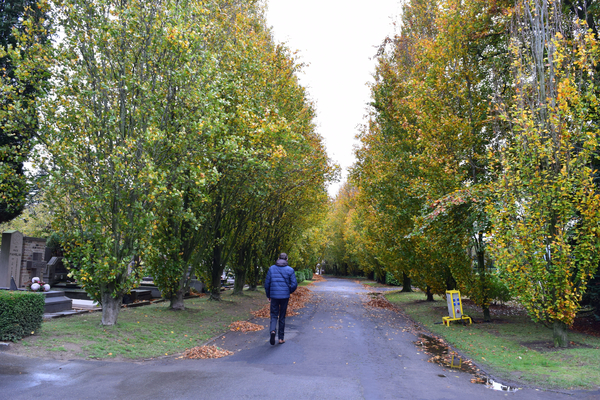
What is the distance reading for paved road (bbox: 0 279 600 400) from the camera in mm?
5227

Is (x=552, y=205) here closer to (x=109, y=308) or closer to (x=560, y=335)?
(x=560, y=335)

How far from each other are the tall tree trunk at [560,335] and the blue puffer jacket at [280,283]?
5960 mm

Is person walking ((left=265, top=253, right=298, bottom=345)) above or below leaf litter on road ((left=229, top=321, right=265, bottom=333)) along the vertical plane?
above

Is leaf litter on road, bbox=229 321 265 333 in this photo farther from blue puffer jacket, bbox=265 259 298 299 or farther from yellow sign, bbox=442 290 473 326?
yellow sign, bbox=442 290 473 326

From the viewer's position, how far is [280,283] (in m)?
8.74

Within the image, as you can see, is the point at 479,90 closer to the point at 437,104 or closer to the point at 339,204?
the point at 437,104

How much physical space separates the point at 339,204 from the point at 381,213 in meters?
35.7

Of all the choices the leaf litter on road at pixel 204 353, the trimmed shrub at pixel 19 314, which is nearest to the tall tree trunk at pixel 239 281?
the leaf litter on road at pixel 204 353

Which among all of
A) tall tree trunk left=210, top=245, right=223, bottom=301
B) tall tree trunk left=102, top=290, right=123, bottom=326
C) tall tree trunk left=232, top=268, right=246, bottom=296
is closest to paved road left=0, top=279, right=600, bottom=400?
tall tree trunk left=102, top=290, right=123, bottom=326

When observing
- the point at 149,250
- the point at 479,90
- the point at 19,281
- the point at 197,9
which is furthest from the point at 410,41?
the point at 19,281

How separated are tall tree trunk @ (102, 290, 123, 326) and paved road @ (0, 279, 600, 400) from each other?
2.70 meters

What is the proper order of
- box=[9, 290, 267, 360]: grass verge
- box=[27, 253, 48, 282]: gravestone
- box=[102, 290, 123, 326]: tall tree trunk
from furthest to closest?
box=[27, 253, 48, 282]: gravestone, box=[102, 290, 123, 326]: tall tree trunk, box=[9, 290, 267, 360]: grass verge

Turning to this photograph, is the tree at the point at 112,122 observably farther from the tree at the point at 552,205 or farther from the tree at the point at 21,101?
the tree at the point at 552,205

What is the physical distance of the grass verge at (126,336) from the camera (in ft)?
23.8
